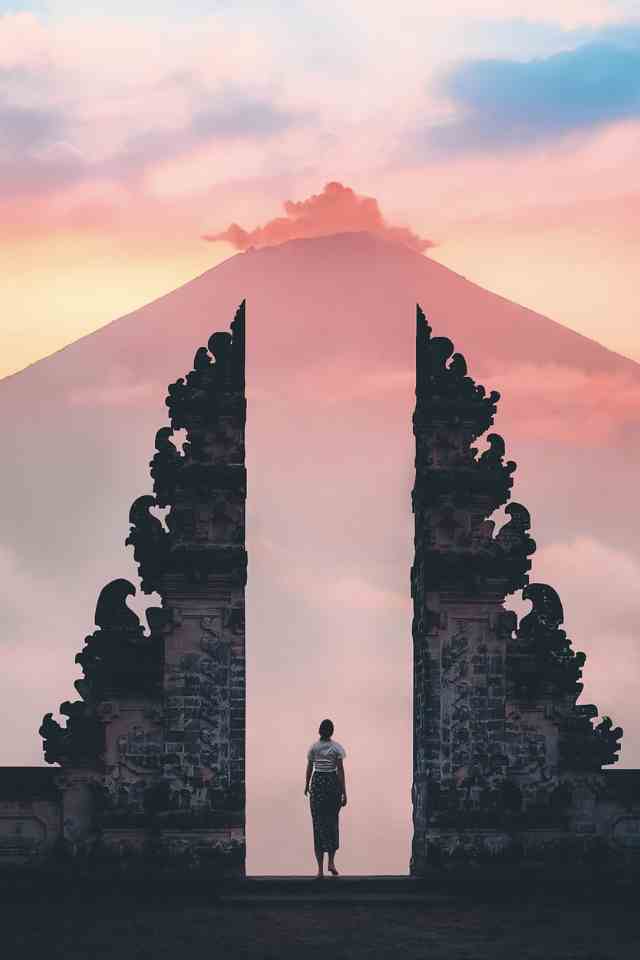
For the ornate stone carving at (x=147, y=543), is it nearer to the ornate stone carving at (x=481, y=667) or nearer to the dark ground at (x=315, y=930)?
the ornate stone carving at (x=481, y=667)

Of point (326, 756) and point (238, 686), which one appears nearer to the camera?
point (326, 756)

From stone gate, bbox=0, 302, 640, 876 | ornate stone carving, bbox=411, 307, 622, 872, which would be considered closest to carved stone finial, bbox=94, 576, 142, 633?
stone gate, bbox=0, 302, 640, 876

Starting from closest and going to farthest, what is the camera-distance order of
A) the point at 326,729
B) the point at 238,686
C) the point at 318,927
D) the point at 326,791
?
the point at 318,927 < the point at 326,729 < the point at 326,791 < the point at 238,686

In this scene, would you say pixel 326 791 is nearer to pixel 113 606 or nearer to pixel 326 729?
pixel 326 729

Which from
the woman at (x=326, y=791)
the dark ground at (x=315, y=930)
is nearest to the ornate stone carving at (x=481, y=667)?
the woman at (x=326, y=791)

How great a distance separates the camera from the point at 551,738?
27.1m

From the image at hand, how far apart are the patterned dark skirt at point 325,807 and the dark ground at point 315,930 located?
147 centimetres

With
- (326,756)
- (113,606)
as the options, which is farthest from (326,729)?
(113,606)

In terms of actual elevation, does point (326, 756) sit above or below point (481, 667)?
below

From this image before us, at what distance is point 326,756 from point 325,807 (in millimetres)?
648

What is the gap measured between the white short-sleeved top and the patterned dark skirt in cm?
8

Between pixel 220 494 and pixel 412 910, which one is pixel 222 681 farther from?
pixel 412 910

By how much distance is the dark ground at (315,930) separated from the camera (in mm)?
20969

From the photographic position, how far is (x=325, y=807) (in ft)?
84.4
